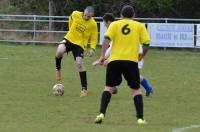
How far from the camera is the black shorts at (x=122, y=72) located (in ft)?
30.8

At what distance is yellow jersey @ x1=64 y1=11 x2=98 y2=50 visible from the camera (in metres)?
13.2

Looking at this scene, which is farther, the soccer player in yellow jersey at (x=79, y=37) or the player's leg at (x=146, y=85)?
the soccer player in yellow jersey at (x=79, y=37)

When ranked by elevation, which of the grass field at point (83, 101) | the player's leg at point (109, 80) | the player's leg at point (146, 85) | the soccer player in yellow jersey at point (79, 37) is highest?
the soccer player in yellow jersey at point (79, 37)

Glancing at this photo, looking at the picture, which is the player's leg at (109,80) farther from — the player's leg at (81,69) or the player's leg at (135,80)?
the player's leg at (81,69)

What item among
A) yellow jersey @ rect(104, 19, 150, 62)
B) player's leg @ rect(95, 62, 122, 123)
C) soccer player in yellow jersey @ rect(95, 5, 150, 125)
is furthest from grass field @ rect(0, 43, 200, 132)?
yellow jersey @ rect(104, 19, 150, 62)

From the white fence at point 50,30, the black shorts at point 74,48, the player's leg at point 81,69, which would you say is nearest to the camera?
the player's leg at point 81,69

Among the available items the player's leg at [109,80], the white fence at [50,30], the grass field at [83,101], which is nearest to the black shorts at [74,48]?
the grass field at [83,101]

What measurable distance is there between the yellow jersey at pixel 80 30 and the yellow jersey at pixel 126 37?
3910 mm

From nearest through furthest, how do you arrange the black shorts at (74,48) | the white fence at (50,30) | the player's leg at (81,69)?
the player's leg at (81,69) < the black shorts at (74,48) < the white fence at (50,30)

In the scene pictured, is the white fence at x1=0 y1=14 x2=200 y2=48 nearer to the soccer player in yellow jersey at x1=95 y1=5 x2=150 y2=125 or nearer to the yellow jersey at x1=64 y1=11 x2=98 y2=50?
the yellow jersey at x1=64 y1=11 x2=98 y2=50

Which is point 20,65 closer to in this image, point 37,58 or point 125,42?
point 37,58

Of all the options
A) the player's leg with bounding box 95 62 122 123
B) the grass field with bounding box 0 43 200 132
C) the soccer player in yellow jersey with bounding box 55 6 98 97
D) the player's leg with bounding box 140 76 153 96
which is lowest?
the grass field with bounding box 0 43 200 132

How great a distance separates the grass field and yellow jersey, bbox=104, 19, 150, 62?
1.08m

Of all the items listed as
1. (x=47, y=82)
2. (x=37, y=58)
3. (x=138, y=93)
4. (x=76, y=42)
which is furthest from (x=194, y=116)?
(x=37, y=58)
